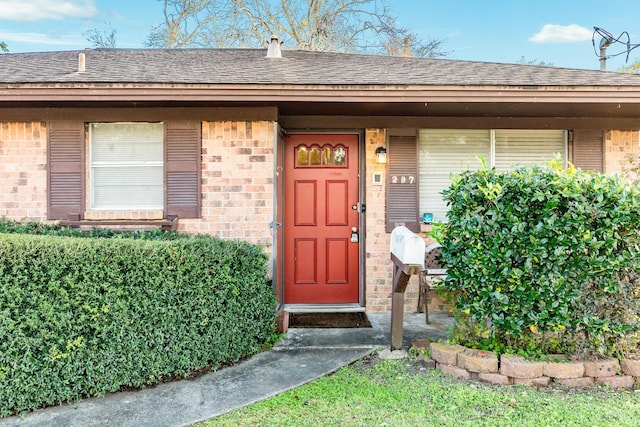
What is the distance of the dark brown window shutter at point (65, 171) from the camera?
4703mm

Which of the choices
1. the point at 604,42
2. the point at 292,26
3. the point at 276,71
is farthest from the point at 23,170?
the point at 292,26

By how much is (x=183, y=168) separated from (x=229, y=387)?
2.58 metres

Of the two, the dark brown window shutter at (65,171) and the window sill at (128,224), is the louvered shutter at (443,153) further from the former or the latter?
the dark brown window shutter at (65,171)

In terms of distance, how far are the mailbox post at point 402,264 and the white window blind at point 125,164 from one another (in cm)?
290

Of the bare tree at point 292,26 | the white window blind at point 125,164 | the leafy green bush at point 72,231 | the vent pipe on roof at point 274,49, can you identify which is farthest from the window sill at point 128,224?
the bare tree at point 292,26

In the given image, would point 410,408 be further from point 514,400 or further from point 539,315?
point 539,315

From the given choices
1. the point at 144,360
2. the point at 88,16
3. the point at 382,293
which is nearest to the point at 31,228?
the point at 144,360

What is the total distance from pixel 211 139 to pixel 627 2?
13837 mm

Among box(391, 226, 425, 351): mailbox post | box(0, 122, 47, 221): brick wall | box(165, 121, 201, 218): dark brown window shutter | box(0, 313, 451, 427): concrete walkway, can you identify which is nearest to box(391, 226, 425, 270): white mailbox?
box(391, 226, 425, 351): mailbox post

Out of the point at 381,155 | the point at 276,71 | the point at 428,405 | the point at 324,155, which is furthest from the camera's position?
the point at 324,155

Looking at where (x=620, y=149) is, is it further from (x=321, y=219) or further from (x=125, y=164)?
(x=125, y=164)

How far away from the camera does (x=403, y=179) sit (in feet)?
17.0

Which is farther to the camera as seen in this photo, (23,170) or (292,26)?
(292,26)

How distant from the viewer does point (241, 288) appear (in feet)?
12.1
